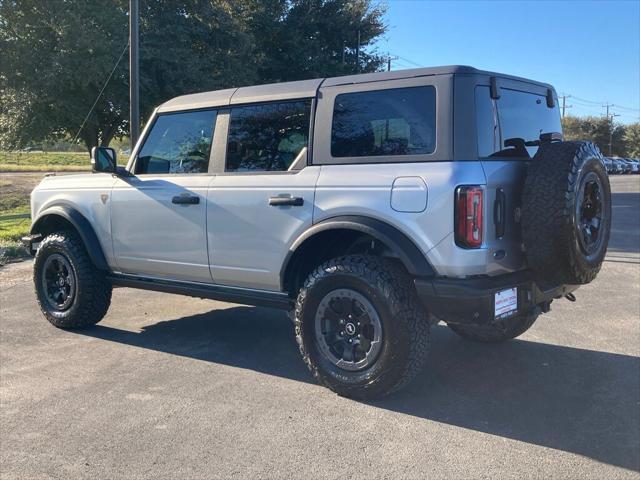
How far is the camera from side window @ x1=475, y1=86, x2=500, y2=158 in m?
3.74

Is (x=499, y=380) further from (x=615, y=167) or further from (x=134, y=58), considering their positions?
(x=615, y=167)

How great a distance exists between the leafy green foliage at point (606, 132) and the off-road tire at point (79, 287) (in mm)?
86106

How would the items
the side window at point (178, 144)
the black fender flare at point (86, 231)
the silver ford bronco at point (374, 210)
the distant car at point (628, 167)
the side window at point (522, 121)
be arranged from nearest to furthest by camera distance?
1. the silver ford bronco at point (374, 210)
2. the side window at point (522, 121)
3. the side window at point (178, 144)
4. the black fender flare at point (86, 231)
5. the distant car at point (628, 167)

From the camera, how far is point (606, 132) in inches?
3450

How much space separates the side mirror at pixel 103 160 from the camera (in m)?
5.23

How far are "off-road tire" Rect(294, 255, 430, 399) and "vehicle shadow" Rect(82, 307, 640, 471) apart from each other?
0.21m

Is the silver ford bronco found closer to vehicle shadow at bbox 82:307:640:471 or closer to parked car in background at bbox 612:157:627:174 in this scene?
vehicle shadow at bbox 82:307:640:471

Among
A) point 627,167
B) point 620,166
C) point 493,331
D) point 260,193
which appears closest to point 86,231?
point 260,193

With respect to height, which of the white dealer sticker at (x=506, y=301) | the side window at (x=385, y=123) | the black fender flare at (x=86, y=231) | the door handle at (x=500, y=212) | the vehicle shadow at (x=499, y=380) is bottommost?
the vehicle shadow at (x=499, y=380)

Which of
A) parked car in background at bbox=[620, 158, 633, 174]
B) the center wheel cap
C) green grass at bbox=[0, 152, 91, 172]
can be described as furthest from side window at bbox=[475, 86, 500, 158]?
parked car in background at bbox=[620, 158, 633, 174]

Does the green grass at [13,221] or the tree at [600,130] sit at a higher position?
the tree at [600,130]

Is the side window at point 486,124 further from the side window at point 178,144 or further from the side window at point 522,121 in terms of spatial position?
the side window at point 178,144

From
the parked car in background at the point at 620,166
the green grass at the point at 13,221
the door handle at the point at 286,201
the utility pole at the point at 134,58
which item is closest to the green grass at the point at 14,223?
the green grass at the point at 13,221

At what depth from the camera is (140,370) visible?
4633 millimetres
